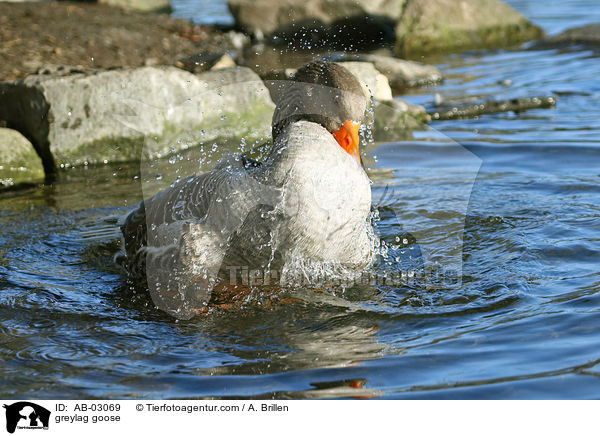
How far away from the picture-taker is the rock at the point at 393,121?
9.50 m

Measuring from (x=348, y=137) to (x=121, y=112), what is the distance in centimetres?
464

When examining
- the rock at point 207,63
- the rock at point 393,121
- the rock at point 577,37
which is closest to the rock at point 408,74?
the rock at point 393,121

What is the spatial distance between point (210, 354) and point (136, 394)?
23.4 inches

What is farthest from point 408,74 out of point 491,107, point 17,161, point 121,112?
point 17,161

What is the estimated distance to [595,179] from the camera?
24.8ft

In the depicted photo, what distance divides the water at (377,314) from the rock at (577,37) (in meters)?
6.60

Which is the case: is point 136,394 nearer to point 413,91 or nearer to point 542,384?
point 542,384

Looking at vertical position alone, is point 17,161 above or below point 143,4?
below

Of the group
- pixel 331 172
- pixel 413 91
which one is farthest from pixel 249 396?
pixel 413 91

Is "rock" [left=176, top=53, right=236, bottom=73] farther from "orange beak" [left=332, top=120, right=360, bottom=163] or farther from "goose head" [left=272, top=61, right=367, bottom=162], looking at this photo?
"orange beak" [left=332, top=120, right=360, bottom=163]

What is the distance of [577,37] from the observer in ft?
47.0

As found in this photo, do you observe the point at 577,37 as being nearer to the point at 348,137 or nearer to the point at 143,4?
the point at 143,4

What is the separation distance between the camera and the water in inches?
162

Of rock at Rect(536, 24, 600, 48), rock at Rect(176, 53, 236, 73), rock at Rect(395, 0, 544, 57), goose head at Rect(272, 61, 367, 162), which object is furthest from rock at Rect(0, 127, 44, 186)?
rock at Rect(536, 24, 600, 48)
